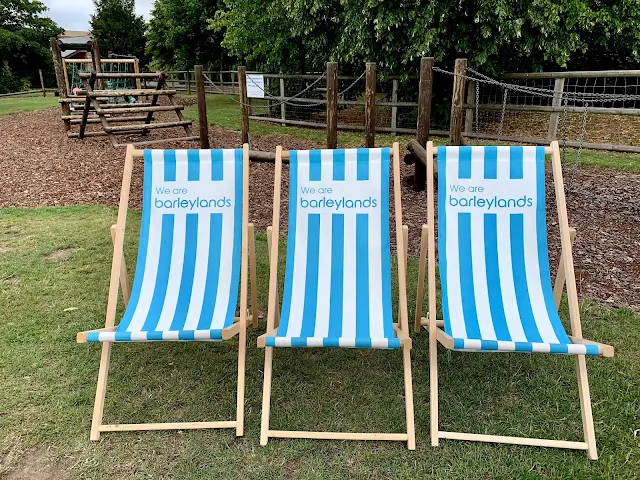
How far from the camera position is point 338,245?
8.61 ft

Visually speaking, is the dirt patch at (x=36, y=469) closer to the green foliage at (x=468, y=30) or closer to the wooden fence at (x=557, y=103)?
the wooden fence at (x=557, y=103)

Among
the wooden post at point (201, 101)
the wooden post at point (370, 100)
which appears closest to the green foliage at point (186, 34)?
the wooden post at point (201, 101)

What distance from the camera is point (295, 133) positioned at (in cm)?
1054

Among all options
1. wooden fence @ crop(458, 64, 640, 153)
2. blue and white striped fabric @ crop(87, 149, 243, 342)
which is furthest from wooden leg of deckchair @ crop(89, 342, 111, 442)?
wooden fence @ crop(458, 64, 640, 153)

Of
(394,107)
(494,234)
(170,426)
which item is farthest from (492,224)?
(394,107)

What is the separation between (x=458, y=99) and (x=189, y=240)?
3522 millimetres

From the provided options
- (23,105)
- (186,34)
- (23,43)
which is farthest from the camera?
(23,43)

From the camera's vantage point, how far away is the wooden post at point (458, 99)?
4969 mm

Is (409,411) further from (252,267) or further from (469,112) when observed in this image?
(469,112)

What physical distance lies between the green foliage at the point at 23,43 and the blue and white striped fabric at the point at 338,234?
107 feet

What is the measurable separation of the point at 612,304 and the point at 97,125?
34.8 ft

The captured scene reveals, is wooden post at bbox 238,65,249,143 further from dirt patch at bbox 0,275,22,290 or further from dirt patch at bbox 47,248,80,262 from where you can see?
dirt patch at bbox 0,275,22,290

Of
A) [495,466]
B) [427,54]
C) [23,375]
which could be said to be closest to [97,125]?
[427,54]

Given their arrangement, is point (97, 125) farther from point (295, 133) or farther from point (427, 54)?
point (427, 54)
